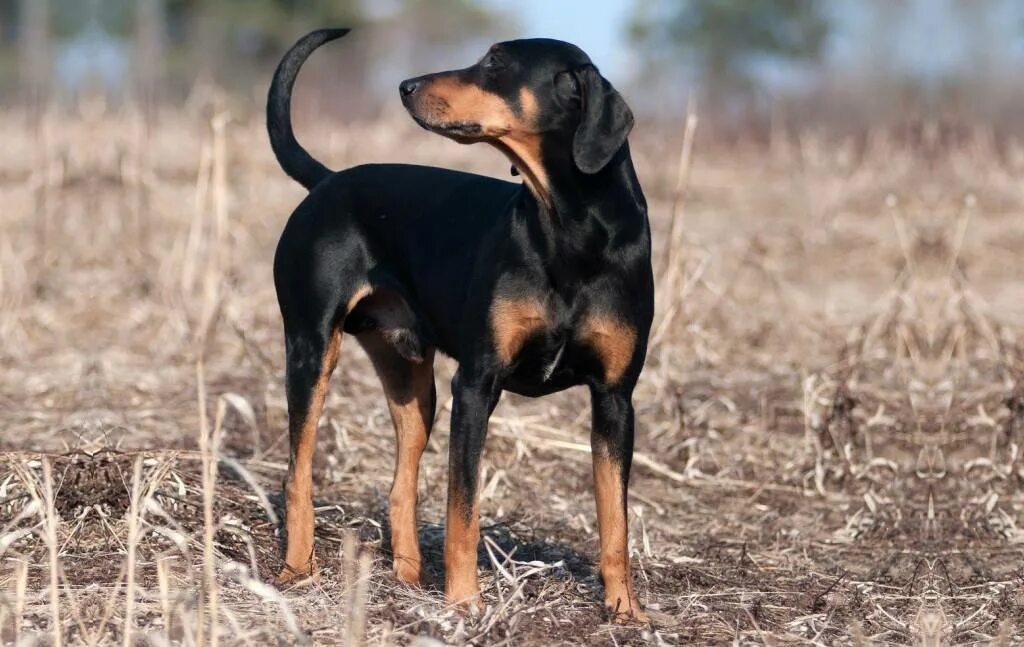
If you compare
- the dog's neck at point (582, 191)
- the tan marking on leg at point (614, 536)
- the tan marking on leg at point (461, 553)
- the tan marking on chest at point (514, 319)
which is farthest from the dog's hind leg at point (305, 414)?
the tan marking on leg at point (614, 536)

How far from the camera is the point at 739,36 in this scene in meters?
35.1

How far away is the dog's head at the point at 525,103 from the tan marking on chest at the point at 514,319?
0.40 m

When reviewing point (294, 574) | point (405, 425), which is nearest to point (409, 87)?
point (405, 425)

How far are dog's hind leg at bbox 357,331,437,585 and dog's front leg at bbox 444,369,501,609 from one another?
58 centimetres

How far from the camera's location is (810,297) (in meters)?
11.1

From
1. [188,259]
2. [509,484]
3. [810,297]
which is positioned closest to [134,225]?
[188,259]

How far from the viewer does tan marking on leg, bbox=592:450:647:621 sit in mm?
4461

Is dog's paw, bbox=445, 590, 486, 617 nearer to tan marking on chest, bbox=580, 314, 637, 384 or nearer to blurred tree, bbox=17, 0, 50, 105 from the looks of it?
tan marking on chest, bbox=580, 314, 637, 384

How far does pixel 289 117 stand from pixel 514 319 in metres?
1.71

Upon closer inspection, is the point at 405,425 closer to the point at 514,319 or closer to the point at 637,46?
the point at 514,319

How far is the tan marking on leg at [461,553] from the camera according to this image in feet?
14.3

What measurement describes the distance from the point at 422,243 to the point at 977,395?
3.77 meters

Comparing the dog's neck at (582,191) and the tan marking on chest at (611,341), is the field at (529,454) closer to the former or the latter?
the tan marking on chest at (611,341)

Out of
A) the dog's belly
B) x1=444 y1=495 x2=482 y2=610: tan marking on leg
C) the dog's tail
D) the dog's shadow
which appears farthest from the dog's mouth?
the dog's shadow
